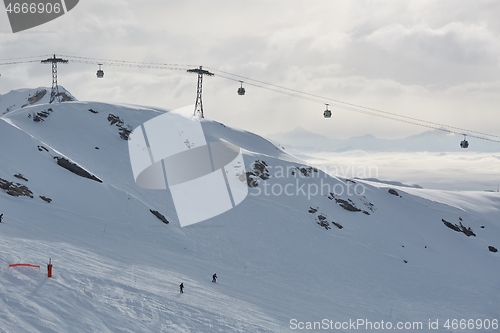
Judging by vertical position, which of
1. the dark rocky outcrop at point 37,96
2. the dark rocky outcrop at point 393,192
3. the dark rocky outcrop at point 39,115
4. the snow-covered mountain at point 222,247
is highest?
the dark rocky outcrop at point 37,96

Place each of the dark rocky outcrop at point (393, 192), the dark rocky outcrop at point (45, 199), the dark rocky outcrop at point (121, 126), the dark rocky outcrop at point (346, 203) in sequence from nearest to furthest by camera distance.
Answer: the dark rocky outcrop at point (45, 199) < the dark rocky outcrop at point (346, 203) < the dark rocky outcrop at point (121, 126) < the dark rocky outcrop at point (393, 192)

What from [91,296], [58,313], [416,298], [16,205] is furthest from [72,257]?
[416,298]

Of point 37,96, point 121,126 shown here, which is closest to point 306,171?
point 121,126

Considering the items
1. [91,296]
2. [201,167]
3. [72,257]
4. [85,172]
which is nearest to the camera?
[91,296]

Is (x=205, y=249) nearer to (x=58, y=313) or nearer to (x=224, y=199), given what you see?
(x=224, y=199)

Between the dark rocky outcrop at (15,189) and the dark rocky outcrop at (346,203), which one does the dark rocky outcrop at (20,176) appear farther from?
the dark rocky outcrop at (346,203)

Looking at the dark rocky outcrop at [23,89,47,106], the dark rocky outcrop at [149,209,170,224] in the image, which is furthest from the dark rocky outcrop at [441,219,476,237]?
the dark rocky outcrop at [23,89,47,106]

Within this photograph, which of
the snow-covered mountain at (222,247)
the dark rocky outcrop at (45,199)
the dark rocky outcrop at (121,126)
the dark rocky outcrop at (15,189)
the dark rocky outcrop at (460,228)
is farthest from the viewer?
the dark rocky outcrop at (121,126)

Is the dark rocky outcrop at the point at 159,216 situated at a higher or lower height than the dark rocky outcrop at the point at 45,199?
lower

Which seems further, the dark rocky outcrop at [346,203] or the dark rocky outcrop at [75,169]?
the dark rocky outcrop at [346,203]

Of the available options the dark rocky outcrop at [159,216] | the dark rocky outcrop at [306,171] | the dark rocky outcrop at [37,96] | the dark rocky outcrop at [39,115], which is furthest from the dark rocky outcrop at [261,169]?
the dark rocky outcrop at [37,96]
